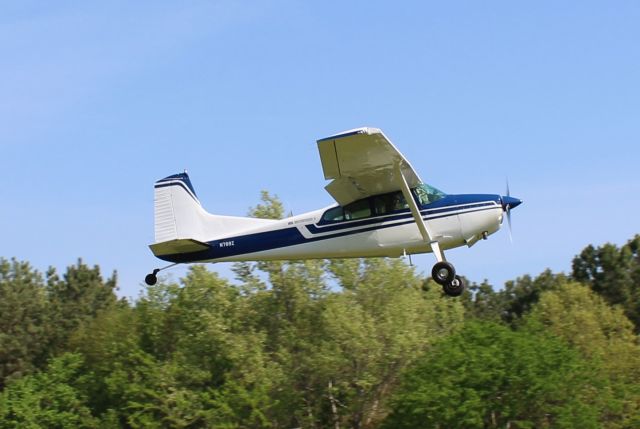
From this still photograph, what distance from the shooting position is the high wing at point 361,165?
628 inches

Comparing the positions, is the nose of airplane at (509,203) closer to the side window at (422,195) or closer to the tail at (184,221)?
the side window at (422,195)

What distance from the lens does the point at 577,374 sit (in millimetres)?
31953

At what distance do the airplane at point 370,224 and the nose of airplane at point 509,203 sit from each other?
2 centimetres

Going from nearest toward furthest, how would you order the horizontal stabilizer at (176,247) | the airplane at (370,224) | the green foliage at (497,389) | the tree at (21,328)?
1. the airplane at (370,224)
2. the horizontal stabilizer at (176,247)
3. the green foliage at (497,389)
4. the tree at (21,328)

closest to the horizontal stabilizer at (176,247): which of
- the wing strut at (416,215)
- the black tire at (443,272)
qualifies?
the wing strut at (416,215)

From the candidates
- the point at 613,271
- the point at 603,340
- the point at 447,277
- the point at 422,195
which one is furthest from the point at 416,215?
the point at 613,271

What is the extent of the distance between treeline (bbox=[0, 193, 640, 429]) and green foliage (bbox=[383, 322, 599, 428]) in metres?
0.05

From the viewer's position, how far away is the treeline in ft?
102

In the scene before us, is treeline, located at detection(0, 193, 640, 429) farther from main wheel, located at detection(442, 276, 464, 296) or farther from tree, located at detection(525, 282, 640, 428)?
main wheel, located at detection(442, 276, 464, 296)

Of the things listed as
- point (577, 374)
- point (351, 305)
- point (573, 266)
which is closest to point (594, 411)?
point (577, 374)

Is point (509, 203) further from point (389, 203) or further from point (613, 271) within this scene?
point (613, 271)

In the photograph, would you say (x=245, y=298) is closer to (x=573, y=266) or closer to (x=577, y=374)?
(x=577, y=374)

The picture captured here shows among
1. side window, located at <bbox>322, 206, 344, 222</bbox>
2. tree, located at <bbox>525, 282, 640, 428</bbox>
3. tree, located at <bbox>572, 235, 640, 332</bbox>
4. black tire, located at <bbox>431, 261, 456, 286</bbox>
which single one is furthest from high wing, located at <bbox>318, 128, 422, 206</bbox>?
tree, located at <bbox>572, 235, 640, 332</bbox>

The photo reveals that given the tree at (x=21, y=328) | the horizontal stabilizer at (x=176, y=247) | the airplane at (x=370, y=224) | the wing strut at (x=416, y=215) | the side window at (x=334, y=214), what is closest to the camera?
the airplane at (x=370, y=224)
